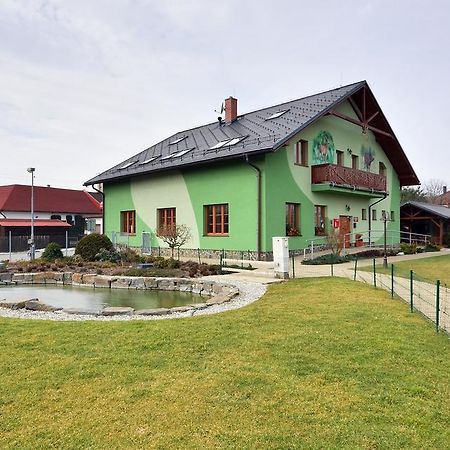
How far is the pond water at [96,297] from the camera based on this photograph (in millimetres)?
9459

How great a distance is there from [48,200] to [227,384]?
39.4 m

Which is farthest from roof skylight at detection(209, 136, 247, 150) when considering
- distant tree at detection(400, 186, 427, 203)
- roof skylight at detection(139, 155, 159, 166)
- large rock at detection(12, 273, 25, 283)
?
distant tree at detection(400, 186, 427, 203)

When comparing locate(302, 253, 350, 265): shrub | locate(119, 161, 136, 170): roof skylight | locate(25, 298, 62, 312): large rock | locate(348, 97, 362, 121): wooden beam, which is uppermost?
locate(348, 97, 362, 121): wooden beam

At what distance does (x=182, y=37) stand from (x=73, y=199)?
108ft

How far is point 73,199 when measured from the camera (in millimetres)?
42219

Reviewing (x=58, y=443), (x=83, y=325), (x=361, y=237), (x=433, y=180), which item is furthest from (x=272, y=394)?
(x=433, y=180)

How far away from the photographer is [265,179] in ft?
52.9

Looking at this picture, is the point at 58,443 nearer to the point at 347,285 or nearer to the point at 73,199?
the point at 347,285

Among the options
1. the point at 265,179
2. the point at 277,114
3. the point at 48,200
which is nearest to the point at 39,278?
the point at 265,179

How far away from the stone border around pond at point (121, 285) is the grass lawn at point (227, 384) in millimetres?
1065

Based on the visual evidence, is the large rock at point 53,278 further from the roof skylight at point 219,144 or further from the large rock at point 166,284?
the roof skylight at point 219,144

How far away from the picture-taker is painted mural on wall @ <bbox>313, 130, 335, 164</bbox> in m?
19.1

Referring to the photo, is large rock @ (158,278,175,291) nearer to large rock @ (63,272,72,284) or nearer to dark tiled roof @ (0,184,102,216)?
large rock @ (63,272,72,284)

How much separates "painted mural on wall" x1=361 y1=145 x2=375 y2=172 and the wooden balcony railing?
5.26 feet
